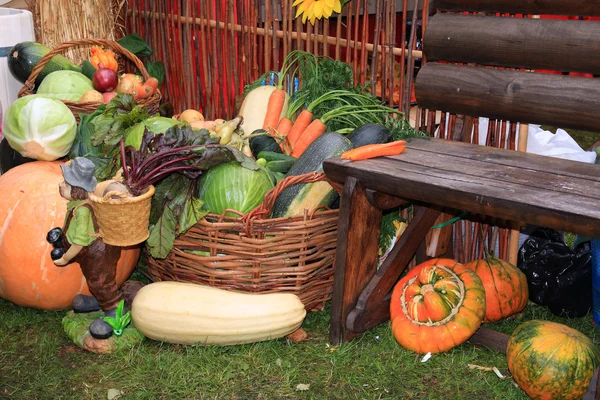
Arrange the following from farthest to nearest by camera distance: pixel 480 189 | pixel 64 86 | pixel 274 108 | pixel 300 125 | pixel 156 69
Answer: pixel 156 69, pixel 64 86, pixel 274 108, pixel 300 125, pixel 480 189

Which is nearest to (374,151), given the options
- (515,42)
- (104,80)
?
(515,42)

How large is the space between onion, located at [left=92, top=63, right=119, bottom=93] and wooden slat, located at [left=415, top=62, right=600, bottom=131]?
6.71 ft

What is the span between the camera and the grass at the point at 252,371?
113 inches

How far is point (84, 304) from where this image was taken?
3311 mm

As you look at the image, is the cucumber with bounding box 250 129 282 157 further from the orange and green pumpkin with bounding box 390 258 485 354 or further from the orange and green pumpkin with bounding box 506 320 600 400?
the orange and green pumpkin with bounding box 506 320 600 400

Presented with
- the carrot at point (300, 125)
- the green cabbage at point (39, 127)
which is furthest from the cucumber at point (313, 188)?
the green cabbage at point (39, 127)

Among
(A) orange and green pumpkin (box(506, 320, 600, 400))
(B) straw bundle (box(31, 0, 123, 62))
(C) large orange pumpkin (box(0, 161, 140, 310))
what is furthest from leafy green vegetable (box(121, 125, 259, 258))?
(B) straw bundle (box(31, 0, 123, 62))

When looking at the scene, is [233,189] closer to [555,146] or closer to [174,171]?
[174,171]

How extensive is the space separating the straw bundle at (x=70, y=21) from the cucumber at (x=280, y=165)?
2561 mm

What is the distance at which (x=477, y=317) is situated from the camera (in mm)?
3076

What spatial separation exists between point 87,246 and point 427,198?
4.99 feet

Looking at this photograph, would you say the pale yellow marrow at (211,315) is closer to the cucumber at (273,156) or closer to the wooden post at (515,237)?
the cucumber at (273,156)

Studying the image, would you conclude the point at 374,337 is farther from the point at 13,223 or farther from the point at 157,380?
the point at 13,223

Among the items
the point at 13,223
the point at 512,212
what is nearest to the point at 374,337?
the point at 512,212
